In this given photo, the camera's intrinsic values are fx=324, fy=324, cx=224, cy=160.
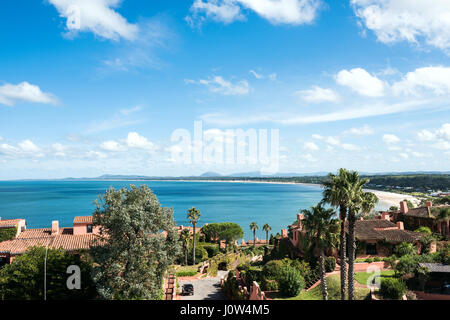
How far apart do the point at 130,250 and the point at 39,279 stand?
685 centimetres

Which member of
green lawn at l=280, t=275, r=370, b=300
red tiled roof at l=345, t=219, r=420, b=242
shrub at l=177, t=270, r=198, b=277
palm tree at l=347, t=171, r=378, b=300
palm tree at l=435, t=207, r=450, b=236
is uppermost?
palm tree at l=347, t=171, r=378, b=300

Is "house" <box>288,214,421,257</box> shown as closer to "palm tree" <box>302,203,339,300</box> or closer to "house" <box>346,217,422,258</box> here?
"house" <box>346,217,422,258</box>

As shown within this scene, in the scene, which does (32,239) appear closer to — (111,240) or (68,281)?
(68,281)

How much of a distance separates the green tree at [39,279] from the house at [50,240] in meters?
5.15

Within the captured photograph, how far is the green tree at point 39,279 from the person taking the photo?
2077 cm

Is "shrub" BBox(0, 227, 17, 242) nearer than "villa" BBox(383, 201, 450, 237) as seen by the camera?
Yes

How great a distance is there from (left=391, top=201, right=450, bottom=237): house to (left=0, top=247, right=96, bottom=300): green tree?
41.0 m

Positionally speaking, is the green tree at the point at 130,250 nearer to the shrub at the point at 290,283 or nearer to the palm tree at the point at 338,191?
the shrub at the point at 290,283

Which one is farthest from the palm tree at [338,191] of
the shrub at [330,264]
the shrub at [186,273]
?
the shrub at [186,273]

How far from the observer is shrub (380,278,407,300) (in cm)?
2292

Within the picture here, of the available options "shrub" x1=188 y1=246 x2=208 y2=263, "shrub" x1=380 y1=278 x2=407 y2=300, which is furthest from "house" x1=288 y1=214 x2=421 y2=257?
"shrub" x1=188 y1=246 x2=208 y2=263

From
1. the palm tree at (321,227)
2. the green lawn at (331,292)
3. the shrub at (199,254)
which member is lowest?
the shrub at (199,254)

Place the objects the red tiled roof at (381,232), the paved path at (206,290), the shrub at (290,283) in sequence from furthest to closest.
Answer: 1. the red tiled roof at (381,232)
2. the paved path at (206,290)
3. the shrub at (290,283)
